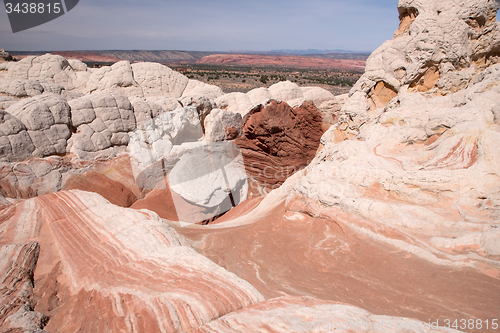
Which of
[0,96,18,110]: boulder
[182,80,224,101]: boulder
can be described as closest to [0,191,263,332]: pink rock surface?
[0,96,18,110]: boulder

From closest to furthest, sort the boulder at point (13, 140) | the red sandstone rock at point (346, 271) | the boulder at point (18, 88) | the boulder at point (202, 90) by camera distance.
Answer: the red sandstone rock at point (346, 271) < the boulder at point (13, 140) < the boulder at point (18, 88) < the boulder at point (202, 90)

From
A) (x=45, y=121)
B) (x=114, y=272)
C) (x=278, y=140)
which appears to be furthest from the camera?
(x=278, y=140)

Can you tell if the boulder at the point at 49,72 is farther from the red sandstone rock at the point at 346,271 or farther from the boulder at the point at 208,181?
the red sandstone rock at the point at 346,271

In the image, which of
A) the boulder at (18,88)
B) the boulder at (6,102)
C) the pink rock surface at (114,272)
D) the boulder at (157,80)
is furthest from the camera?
the boulder at (157,80)

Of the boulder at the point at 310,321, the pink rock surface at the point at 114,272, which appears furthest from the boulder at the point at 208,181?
the boulder at the point at 310,321

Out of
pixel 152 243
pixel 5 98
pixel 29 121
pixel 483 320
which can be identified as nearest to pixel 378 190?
pixel 483 320

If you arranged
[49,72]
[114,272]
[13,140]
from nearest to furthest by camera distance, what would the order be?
[114,272] → [13,140] → [49,72]

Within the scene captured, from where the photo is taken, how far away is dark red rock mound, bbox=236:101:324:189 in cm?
755

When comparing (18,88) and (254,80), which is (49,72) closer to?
(18,88)

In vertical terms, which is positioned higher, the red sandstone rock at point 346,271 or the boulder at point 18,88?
the boulder at point 18,88

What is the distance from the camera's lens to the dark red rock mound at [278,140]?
24.8 feet

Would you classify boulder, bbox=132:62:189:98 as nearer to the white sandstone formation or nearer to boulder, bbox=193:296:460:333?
the white sandstone formation

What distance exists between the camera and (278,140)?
7965 millimetres

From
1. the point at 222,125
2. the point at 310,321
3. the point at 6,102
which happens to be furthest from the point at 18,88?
the point at 310,321
